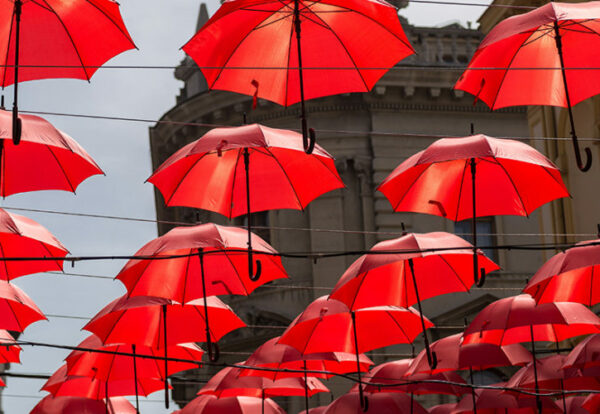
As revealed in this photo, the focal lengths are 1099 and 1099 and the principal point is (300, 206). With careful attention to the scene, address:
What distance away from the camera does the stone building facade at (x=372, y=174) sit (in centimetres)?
2806

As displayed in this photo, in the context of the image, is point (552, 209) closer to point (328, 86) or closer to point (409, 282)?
point (409, 282)

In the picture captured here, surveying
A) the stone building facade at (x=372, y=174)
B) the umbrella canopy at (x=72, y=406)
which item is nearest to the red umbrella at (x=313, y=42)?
the umbrella canopy at (x=72, y=406)

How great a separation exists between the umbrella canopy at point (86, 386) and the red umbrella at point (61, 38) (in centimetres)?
672

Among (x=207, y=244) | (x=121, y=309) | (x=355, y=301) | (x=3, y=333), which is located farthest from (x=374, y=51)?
(x=3, y=333)

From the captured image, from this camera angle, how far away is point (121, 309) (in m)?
14.9

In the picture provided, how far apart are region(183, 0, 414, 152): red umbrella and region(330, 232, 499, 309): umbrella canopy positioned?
2.90 m

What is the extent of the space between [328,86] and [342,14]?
32.6 inches

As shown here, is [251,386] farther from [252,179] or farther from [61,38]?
[61,38]

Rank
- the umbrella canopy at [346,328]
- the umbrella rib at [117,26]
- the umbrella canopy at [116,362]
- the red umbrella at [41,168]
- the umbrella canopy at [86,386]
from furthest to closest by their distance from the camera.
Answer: the umbrella canopy at [86,386] → the umbrella canopy at [116,362] → the umbrella canopy at [346,328] → the red umbrella at [41,168] → the umbrella rib at [117,26]

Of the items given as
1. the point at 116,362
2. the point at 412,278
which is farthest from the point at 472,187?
the point at 116,362

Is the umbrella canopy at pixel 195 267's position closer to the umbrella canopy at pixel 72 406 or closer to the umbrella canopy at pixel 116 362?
the umbrella canopy at pixel 116 362

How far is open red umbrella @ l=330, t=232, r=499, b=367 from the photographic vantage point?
14.4 m

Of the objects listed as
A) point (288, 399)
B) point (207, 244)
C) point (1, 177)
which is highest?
point (1, 177)

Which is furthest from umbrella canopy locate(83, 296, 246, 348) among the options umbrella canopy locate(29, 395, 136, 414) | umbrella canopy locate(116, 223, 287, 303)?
umbrella canopy locate(29, 395, 136, 414)
